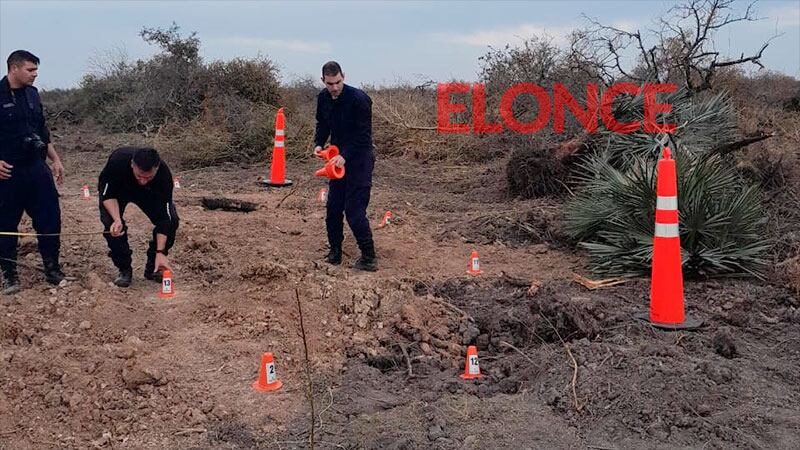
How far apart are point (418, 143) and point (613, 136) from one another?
618cm

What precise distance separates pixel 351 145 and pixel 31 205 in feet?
8.73

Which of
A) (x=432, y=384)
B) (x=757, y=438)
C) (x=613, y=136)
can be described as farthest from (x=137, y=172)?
(x=613, y=136)

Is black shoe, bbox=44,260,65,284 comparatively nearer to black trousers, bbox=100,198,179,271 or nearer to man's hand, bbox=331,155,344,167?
black trousers, bbox=100,198,179,271

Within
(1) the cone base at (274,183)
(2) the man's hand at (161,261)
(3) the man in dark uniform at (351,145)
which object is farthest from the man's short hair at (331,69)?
(1) the cone base at (274,183)

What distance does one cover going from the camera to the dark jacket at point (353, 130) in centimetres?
633

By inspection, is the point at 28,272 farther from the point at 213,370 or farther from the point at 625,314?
the point at 625,314

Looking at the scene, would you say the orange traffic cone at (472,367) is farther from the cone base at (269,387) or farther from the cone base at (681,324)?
the cone base at (681,324)

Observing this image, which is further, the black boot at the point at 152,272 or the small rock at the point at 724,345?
the black boot at the point at 152,272

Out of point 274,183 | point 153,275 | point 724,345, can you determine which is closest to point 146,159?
point 153,275

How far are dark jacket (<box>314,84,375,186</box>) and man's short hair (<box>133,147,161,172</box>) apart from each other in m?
1.71

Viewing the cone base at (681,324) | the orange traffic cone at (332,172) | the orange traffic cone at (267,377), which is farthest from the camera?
the orange traffic cone at (332,172)

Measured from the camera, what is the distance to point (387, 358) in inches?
177

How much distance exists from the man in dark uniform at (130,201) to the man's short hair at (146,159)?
2.8 inches

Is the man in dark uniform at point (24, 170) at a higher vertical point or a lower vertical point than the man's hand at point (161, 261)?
higher
